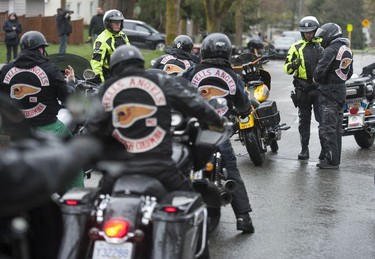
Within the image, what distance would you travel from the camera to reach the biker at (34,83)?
8.41m

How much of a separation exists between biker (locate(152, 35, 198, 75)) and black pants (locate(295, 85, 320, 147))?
155 centimetres

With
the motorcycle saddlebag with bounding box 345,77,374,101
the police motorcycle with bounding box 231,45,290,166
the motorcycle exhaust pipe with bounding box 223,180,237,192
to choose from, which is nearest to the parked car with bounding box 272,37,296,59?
the motorcycle saddlebag with bounding box 345,77,374,101

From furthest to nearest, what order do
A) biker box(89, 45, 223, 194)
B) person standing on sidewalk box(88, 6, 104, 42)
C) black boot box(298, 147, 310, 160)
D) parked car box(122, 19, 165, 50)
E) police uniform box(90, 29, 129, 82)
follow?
parked car box(122, 19, 165, 50) < person standing on sidewalk box(88, 6, 104, 42) < black boot box(298, 147, 310, 160) < police uniform box(90, 29, 129, 82) < biker box(89, 45, 223, 194)

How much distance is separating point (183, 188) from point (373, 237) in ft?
9.96

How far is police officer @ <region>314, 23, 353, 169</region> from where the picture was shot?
38.0 ft

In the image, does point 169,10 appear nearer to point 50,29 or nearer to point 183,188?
point 50,29

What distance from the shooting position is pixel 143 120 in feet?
18.4

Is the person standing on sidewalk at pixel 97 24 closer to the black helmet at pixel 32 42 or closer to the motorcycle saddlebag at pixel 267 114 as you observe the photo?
the motorcycle saddlebag at pixel 267 114

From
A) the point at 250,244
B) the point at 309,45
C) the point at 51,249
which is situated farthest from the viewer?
the point at 309,45

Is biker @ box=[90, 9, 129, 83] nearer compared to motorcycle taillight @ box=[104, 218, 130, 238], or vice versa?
motorcycle taillight @ box=[104, 218, 130, 238]

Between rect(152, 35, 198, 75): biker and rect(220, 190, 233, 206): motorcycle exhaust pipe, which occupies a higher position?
rect(152, 35, 198, 75): biker

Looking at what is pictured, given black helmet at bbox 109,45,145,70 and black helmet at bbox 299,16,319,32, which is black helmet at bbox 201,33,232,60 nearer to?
black helmet at bbox 109,45,145,70

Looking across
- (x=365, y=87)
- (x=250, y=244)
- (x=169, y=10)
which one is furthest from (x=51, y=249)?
(x=169, y=10)

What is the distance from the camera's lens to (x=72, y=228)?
5121mm
